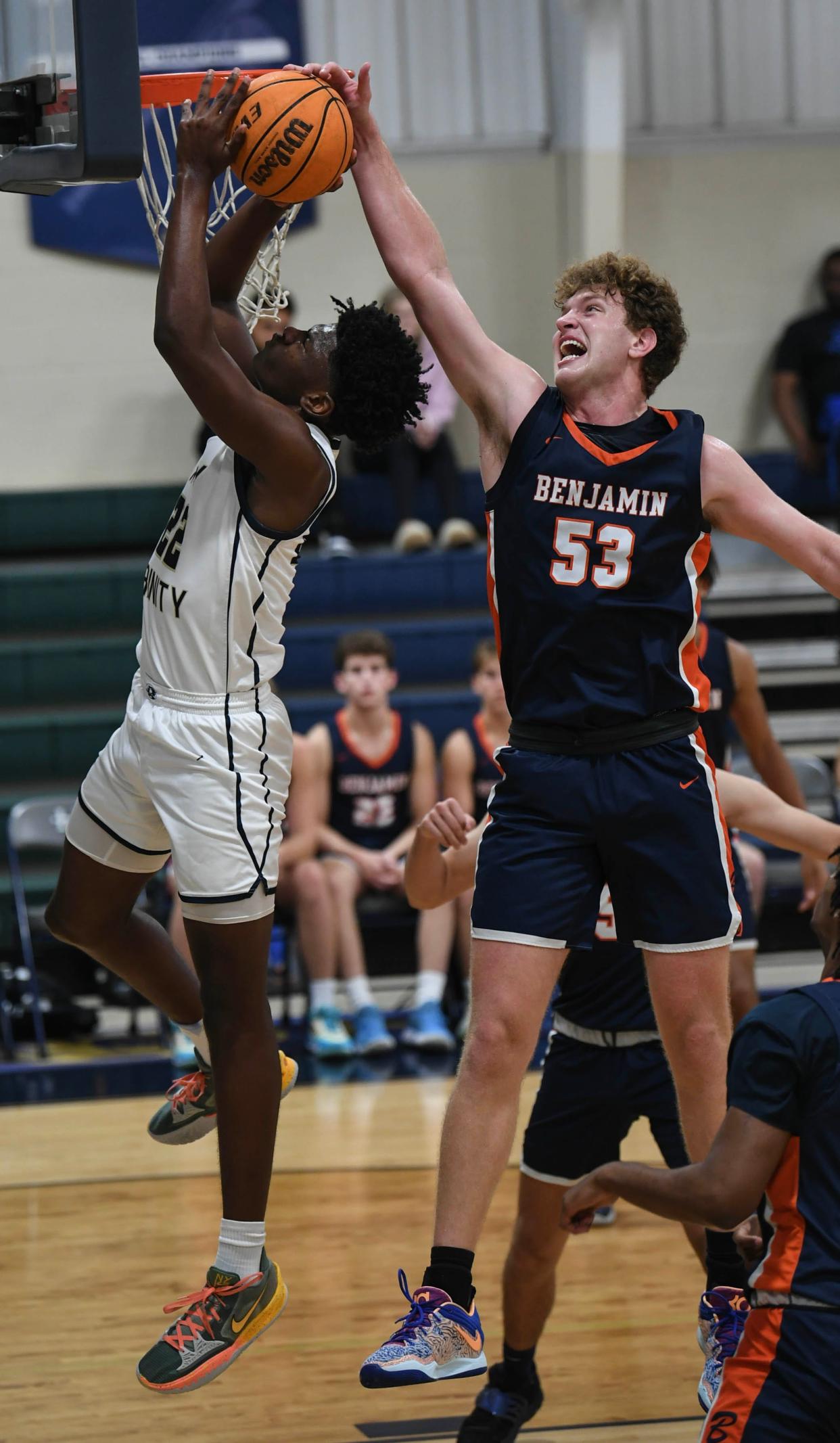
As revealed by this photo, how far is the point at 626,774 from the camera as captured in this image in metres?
3.22

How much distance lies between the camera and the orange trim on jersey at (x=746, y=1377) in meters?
2.59

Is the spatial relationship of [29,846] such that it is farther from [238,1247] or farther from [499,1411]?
[238,1247]

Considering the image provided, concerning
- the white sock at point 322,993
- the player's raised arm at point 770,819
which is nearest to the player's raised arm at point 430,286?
the player's raised arm at point 770,819

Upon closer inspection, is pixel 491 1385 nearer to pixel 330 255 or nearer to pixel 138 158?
pixel 138 158

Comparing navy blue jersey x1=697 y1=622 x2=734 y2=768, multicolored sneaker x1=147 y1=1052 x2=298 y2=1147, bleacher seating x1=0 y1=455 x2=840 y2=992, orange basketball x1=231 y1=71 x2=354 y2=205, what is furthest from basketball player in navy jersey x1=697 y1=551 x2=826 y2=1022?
bleacher seating x1=0 y1=455 x2=840 y2=992

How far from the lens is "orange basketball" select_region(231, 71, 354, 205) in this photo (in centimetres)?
Answer: 317

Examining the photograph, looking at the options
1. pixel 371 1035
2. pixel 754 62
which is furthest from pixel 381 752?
pixel 754 62

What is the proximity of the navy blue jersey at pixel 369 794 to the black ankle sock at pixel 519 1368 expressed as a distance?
4069 millimetres

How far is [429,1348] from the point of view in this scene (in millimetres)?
3002

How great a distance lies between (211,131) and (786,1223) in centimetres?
215

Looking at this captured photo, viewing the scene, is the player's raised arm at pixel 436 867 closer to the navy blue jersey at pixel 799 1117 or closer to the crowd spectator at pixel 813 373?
the navy blue jersey at pixel 799 1117

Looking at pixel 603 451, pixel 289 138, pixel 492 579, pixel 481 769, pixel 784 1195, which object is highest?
pixel 289 138

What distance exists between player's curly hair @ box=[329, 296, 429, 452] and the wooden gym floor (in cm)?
232

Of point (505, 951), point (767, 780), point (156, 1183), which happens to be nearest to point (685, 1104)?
point (505, 951)
